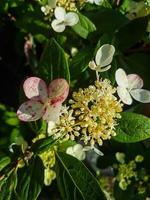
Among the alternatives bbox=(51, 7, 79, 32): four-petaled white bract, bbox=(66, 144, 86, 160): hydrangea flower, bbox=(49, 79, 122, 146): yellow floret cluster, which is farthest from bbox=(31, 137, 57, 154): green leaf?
bbox=(51, 7, 79, 32): four-petaled white bract

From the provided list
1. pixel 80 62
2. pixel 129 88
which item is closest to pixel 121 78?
pixel 129 88

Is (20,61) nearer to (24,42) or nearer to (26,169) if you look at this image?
(24,42)

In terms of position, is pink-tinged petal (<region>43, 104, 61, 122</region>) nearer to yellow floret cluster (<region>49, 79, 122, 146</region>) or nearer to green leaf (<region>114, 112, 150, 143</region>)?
yellow floret cluster (<region>49, 79, 122, 146</region>)

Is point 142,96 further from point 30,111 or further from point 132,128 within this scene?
point 30,111

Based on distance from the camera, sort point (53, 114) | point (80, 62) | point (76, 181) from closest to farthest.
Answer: point (53, 114)
point (76, 181)
point (80, 62)

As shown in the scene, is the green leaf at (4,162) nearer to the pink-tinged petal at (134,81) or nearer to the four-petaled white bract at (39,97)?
the four-petaled white bract at (39,97)

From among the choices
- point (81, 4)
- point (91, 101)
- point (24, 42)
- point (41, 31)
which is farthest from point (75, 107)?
point (24, 42)

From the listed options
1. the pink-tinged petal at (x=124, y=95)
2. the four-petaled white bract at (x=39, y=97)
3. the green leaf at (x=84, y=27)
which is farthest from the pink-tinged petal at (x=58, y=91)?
the green leaf at (x=84, y=27)
